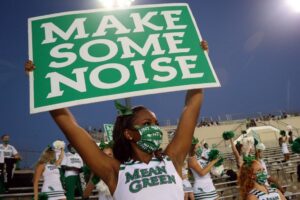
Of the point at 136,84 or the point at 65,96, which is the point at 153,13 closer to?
the point at 136,84

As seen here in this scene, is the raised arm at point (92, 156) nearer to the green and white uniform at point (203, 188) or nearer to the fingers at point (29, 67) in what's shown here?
the fingers at point (29, 67)

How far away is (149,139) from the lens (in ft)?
7.23

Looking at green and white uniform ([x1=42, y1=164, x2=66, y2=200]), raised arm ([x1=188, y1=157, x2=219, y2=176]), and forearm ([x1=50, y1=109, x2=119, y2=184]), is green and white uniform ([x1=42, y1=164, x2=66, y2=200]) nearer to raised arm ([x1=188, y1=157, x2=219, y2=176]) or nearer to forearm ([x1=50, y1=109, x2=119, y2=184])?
raised arm ([x1=188, y1=157, x2=219, y2=176])

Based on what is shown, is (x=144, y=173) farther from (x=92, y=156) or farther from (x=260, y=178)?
(x=260, y=178)

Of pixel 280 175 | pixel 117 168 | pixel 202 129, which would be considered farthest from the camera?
pixel 202 129

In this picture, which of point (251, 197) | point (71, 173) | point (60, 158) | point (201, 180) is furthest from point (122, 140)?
point (71, 173)

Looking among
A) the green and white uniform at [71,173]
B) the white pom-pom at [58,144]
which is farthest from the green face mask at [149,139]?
the green and white uniform at [71,173]

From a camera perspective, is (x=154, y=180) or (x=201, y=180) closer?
(x=154, y=180)

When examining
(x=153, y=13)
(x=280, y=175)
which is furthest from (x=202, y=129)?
(x=153, y=13)

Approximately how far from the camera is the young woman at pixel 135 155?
2133 millimetres

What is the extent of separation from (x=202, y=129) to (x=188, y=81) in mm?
28337

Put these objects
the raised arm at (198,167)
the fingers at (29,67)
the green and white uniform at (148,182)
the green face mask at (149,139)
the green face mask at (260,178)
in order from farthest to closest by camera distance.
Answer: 1. the raised arm at (198,167)
2. the green face mask at (260,178)
3. the fingers at (29,67)
4. the green face mask at (149,139)
5. the green and white uniform at (148,182)

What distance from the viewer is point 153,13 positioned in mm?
2957

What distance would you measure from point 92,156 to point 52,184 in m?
5.21
